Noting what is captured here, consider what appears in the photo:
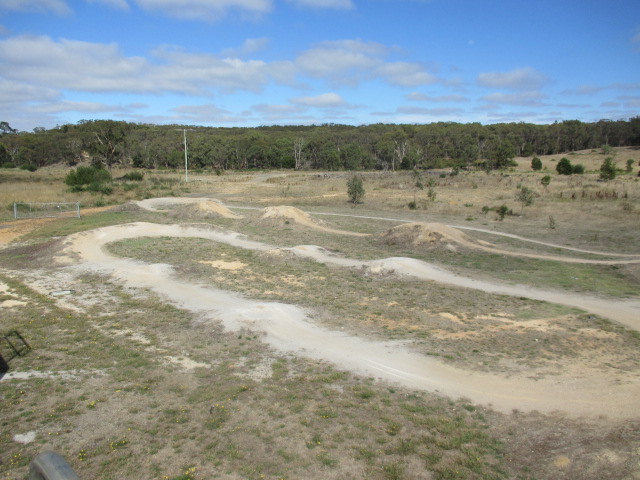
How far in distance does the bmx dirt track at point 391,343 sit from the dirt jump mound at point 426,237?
4.79 metres

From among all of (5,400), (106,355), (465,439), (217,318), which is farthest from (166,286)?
(465,439)

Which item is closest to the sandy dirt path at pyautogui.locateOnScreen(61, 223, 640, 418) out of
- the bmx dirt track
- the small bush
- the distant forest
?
the bmx dirt track

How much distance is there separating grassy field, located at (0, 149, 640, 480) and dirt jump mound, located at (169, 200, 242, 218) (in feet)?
29.9

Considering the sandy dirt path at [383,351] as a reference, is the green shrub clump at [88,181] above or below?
above

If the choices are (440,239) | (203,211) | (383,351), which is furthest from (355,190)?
(383,351)

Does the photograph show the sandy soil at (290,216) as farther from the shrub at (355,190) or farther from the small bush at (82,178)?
the small bush at (82,178)

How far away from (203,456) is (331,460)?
2.16 metres

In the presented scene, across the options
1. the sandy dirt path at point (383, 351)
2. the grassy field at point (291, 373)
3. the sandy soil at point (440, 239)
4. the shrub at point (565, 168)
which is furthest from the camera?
the shrub at point (565, 168)

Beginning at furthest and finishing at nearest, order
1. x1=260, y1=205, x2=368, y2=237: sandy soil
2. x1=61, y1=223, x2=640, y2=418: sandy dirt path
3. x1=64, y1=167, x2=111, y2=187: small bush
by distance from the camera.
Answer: x1=64, y1=167, x2=111, y2=187: small bush < x1=260, y1=205, x2=368, y2=237: sandy soil < x1=61, y1=223, x2=640, y2=418: sandy dirt path

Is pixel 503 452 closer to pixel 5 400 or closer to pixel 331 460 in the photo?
pixel 331 460

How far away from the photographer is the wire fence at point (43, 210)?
112ft

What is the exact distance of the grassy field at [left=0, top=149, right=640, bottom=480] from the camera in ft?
25.1

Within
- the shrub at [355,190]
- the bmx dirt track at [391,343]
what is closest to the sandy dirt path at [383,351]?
the bmx dirt track at [391,343]

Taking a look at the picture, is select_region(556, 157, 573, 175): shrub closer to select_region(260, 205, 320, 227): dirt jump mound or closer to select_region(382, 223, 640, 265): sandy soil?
select_region(382, 223, 640, 265): sandy soil
